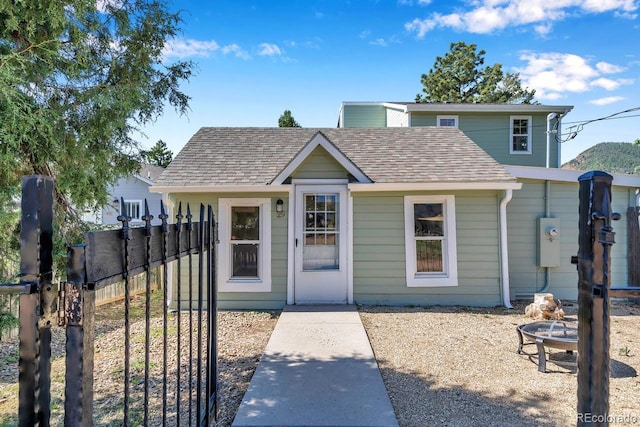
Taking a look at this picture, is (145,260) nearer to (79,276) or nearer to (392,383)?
(79,276)

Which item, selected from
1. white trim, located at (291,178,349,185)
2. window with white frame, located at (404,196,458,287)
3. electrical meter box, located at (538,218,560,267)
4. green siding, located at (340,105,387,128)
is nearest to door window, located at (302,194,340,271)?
white trim, located at (291,178,349,185)

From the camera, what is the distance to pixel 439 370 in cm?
451

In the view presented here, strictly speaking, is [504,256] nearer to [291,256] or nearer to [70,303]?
[291,256]

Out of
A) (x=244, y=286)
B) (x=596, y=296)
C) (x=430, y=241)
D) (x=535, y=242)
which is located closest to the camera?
(x=596, y=296)

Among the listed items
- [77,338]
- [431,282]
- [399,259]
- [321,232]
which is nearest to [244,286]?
[321,232]

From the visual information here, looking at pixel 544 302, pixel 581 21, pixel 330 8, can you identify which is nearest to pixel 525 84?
pixel 581 21

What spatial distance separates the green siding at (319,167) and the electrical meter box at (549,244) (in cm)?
488

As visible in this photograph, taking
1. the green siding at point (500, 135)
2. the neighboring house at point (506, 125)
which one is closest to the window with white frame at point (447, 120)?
the neighboring house at point (506, 125)

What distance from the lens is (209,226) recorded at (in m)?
3.12

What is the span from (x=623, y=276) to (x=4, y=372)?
40.7ft

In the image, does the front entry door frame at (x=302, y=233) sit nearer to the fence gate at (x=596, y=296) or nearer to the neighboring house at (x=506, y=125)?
the fence gate at (x=596, y=296)

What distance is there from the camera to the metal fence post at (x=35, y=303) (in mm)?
1192

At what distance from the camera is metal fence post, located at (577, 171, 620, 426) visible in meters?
1.50

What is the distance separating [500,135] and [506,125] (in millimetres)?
468
